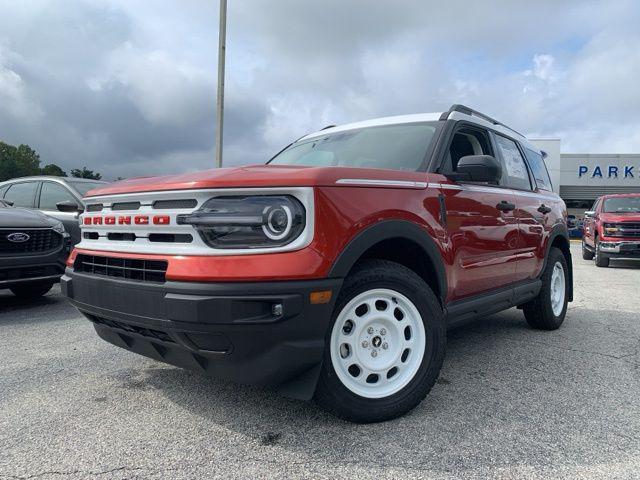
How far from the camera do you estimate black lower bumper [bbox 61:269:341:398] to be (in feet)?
7.13

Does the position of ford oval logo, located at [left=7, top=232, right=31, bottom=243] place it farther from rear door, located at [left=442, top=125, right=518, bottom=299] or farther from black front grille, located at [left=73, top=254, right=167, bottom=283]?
rear door, located at [left=442, top=125, right=518, bottom=299]

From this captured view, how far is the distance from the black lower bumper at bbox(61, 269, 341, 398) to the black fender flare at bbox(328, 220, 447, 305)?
11 centimetres

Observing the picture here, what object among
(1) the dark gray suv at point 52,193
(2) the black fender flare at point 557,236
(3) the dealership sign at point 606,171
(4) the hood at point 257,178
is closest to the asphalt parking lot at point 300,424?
(2) the black fender flare at point 557,236

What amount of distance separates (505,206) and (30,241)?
4.98m

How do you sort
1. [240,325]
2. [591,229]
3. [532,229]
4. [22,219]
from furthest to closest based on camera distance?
[591,229], [22,219], [532,229], [240,325]

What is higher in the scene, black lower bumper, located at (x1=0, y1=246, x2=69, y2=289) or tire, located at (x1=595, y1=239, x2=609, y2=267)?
black lower bumper, located at (x1=0, y1=246, x2=69, y2=289)

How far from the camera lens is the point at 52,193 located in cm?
757

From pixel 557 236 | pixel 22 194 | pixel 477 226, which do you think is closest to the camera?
pixel 477 226

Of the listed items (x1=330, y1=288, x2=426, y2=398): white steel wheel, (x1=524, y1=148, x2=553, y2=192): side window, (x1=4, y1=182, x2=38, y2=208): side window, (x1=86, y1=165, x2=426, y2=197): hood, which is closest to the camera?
(x1=86, y1=165, x2=426, y2=197): hood

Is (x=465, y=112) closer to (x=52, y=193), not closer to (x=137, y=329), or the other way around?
(x=137, y=329)

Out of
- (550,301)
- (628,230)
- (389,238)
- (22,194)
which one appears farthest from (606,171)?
(389,238)

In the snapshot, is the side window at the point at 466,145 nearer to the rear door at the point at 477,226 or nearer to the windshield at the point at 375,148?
the rear door at the point at 477,226

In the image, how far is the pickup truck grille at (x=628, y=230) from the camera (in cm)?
1189

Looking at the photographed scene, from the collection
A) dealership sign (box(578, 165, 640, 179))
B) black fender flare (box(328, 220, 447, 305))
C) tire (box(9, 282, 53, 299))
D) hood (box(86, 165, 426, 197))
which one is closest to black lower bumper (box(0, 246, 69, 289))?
tire (box(9, 282, 53, 299))
